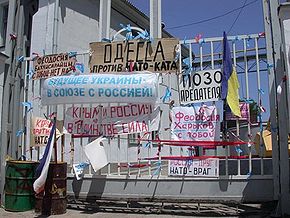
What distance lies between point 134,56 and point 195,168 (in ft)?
8.71

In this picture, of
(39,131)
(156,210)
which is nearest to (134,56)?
(39,131)

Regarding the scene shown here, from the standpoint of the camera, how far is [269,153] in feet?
23.6

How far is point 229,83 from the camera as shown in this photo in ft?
20.8

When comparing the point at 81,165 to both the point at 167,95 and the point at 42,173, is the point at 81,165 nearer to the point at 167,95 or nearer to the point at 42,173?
the point at 42,173

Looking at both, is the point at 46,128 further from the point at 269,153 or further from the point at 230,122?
the point at 269,153

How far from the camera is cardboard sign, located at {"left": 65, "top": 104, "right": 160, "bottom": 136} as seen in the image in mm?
6875

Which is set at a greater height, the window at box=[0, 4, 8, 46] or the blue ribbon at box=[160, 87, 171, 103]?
the window at box=[0, 4, 8, 46]

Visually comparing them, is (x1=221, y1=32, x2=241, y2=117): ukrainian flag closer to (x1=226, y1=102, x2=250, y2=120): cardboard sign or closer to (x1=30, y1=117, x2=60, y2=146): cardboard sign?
(x1=226, y1=102, x2=250, y2=120): cardboard sign

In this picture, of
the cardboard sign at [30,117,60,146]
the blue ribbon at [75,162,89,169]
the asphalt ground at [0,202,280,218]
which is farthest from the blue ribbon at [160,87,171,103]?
the cardboard sign at [30,117,60,146]

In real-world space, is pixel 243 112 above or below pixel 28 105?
below

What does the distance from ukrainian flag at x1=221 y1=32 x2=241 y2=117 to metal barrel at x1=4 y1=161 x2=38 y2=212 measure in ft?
14.3

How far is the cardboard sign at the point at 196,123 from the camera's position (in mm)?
6504

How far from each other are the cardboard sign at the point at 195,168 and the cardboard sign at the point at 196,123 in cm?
45

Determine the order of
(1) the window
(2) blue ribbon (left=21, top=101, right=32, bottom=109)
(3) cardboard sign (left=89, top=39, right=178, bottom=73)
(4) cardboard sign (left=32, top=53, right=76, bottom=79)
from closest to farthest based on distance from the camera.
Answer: (3) cardboard sign (left=89, top=39, right=178, bottom=73) < (4) cardboard sign (left=32, top=53, right=76, bottom=79) < (2) blue ribbon (left=21, top=101, right=32, bottom=109) < (1) the window
